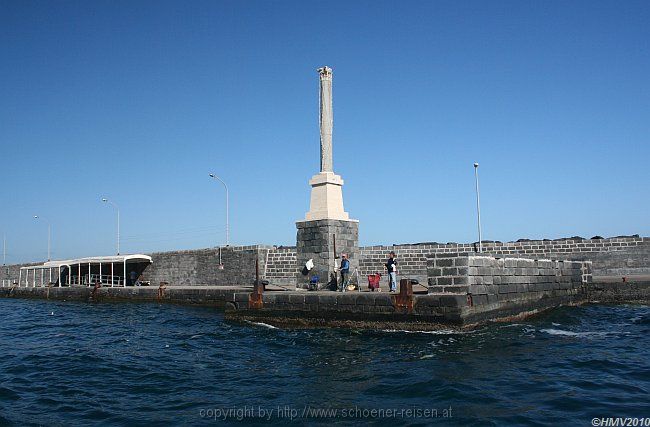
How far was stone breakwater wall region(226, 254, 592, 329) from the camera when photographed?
529 inches

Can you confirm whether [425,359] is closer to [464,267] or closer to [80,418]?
[464,267]

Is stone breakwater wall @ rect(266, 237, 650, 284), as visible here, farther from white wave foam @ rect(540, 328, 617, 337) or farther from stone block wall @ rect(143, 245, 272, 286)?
white wave foam @ rect(540, 328, 617, 337)

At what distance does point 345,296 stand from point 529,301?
6.17 meters

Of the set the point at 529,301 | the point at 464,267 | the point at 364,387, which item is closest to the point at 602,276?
the point at 529,301

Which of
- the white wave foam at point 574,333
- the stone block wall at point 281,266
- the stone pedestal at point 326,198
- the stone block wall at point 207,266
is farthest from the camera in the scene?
the stone block wall at point 207,266

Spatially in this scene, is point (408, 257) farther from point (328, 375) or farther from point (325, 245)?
point (328, 375)

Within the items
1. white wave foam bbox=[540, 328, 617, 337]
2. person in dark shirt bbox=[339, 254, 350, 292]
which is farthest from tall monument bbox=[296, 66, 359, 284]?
white wave foam bbox=[540, 328, 617, 337]

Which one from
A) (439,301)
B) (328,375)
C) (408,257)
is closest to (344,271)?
(439,301)

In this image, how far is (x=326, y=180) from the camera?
715 inches

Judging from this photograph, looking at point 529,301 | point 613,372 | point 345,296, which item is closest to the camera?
point 613,372

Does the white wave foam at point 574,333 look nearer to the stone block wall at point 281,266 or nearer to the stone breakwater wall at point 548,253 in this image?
the stone breakwater wall at point 548,253

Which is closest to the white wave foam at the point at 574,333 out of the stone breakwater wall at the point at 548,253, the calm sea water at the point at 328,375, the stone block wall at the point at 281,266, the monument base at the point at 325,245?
the calm sea water at the point at 328,375

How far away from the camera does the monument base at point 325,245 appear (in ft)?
58.2

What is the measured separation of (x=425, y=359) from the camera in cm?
1033
